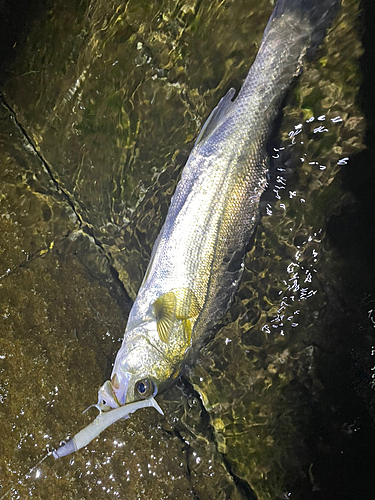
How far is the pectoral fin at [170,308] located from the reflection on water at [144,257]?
0.56m

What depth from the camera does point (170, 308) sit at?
2252mm

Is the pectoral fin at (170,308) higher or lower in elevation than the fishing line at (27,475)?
higher

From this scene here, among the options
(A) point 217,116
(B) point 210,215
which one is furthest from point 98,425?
(A) point 217,116

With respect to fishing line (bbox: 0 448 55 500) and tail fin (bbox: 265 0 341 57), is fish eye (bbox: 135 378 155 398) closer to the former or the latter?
fishing line (bbox: 0 448 55 500)

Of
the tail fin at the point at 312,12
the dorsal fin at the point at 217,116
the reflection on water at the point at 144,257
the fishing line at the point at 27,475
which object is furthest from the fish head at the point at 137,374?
the tail fin at the point at 312,12

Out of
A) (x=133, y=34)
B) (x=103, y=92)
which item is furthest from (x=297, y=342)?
(x=133, y=34)

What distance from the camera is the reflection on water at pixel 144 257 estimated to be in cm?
251

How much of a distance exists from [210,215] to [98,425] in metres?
1.75

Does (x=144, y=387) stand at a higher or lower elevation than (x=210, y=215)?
lower

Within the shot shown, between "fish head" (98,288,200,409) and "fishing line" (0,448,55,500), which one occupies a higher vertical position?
"fish head" (98,288,200,409)

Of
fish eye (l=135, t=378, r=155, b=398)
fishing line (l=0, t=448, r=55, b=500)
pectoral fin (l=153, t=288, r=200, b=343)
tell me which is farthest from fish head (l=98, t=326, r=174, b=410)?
fishing line (l=0, t=448, r=55, b=500)

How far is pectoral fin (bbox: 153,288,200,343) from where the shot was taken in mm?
2254

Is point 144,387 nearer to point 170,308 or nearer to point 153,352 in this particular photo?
point 153,352

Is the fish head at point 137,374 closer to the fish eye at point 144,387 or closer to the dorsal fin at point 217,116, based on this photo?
the fish eye at point 144,387
